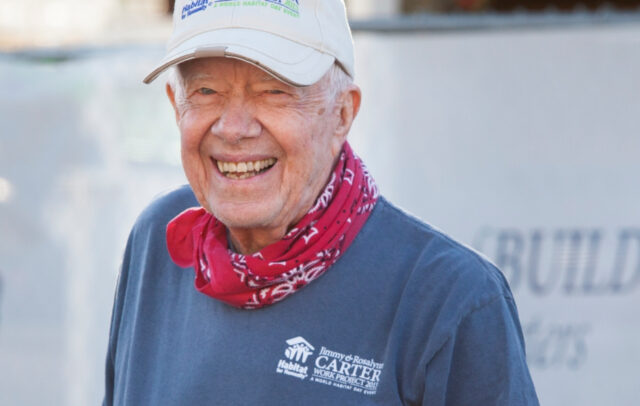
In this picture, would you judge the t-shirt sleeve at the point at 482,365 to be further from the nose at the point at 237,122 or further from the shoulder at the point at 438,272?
the nose at the point at 237,122

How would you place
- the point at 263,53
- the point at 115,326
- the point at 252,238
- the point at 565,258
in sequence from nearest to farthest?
the point at 263,53
the point at 252,238
the point at 115,326
the point at 565,258

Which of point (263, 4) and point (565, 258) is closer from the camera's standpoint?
point (263, 4)

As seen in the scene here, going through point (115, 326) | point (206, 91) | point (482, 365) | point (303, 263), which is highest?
point (206, 91)

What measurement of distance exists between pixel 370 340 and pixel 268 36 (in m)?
0.61

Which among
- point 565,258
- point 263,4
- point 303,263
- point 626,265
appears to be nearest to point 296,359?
point 303,263

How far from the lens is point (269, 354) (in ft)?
5.91

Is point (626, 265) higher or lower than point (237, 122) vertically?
lower

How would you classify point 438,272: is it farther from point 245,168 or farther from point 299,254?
point 245,168

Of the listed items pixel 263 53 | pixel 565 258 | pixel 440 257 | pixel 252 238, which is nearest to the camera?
pixel 263 53

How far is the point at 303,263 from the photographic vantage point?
5.88 feet

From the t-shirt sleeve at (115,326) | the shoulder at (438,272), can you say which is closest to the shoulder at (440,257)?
the shoulder at (438,272)

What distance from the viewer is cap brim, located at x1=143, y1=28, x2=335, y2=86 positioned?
66.5 inches

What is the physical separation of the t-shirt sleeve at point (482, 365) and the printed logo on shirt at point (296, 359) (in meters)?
0.23

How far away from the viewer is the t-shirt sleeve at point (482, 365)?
67.7 inches
